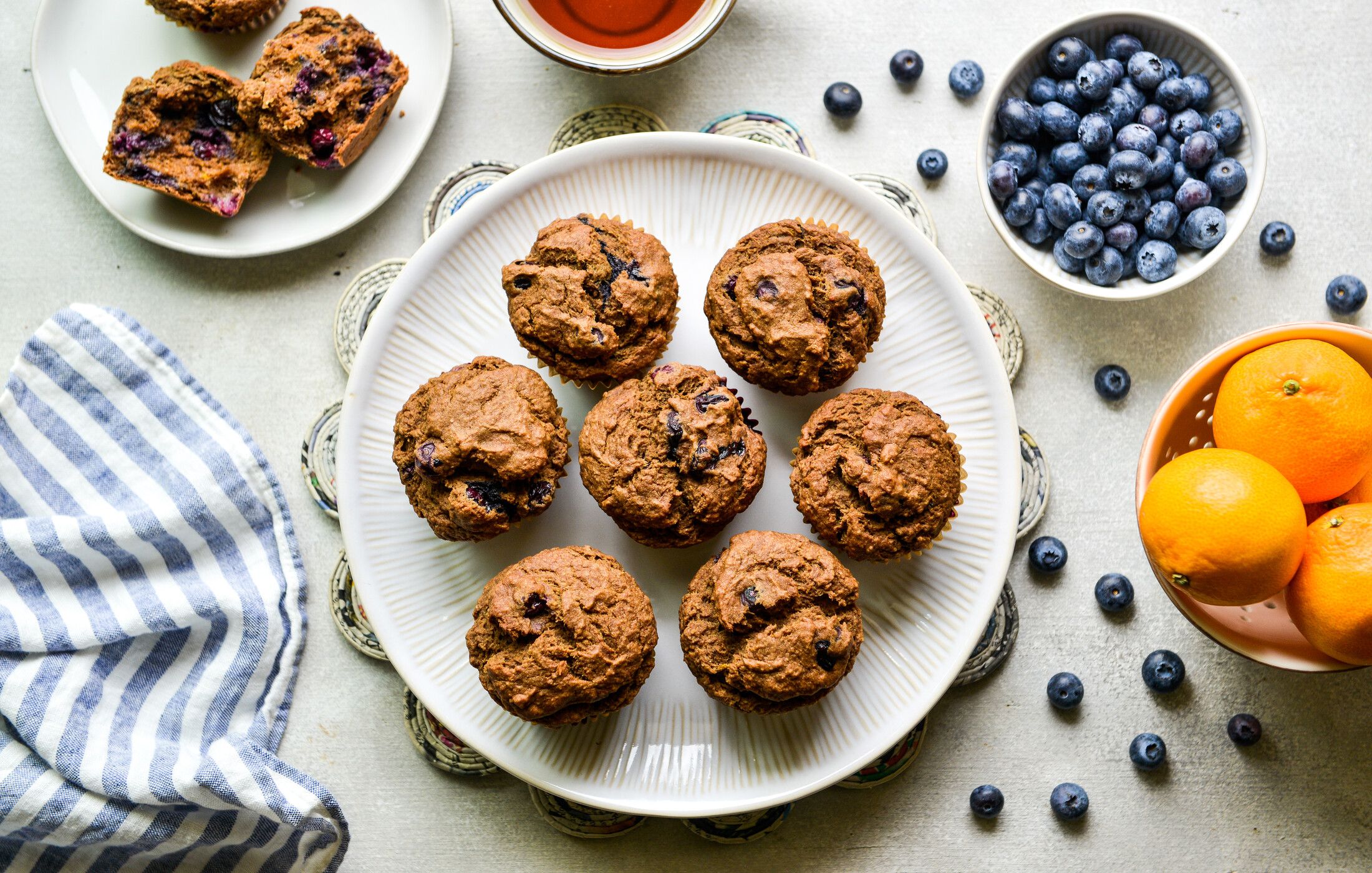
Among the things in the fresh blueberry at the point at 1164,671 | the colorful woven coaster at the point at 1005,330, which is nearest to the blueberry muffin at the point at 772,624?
the colorful woven coaster at the point at 1005,330

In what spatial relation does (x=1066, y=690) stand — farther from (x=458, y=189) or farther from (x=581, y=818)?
(x=458, y=189)

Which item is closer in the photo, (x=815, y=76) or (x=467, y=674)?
(x=467, y=674)

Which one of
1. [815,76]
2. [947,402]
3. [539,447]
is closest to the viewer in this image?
[539,447]

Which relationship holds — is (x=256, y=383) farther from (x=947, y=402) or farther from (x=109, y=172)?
(x=947, y=402)

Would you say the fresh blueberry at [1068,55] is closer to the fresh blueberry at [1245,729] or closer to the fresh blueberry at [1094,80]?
the fresh blueberry at [1094,80]

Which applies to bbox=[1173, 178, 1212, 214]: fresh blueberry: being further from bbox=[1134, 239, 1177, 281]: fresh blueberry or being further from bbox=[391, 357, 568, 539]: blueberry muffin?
bbox=[391, 357, 568, 539]: blueberry muffin

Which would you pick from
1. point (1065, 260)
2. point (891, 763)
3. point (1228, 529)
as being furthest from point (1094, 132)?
point (891, 763)

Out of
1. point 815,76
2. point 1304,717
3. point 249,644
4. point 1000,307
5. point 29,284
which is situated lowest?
point 249,644

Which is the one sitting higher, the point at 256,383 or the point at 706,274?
the point at 706,274

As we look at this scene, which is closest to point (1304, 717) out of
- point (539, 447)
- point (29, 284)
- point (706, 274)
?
point (706, 274)
